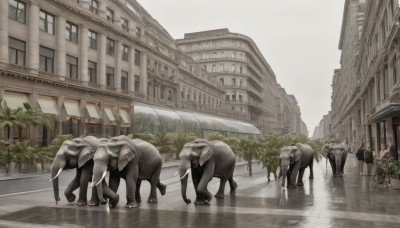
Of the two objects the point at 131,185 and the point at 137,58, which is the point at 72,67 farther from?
the point at 131,185

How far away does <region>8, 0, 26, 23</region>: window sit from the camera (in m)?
32.2

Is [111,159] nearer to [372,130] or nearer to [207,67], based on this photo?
[372,130]

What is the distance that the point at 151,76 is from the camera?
5669cm

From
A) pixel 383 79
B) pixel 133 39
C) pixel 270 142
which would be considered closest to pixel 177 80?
pixel 133 39

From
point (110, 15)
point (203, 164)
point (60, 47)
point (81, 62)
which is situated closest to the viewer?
point (203, 164)

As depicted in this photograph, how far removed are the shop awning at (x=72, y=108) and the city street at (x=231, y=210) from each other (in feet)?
63.4

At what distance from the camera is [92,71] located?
42.9 meters

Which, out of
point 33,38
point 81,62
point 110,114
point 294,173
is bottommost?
point 294,173

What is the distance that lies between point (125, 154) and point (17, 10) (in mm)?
25488

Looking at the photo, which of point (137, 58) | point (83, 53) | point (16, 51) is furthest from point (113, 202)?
point (137, 58)

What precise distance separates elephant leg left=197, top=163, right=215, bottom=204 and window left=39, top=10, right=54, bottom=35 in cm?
2761

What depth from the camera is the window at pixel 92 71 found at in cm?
4246

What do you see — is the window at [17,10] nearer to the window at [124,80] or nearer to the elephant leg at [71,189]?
the window at [124,80]

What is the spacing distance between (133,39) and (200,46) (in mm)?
62934
